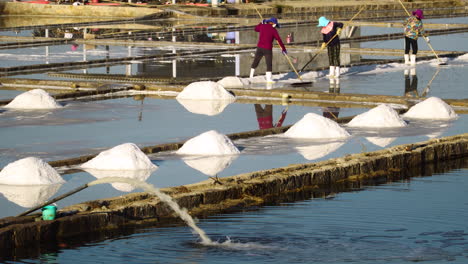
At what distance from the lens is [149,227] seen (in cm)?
1134

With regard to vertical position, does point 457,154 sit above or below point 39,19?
below

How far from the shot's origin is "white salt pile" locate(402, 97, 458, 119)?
18.7m

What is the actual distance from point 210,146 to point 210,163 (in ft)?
2.21

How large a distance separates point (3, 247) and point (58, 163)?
153 inches

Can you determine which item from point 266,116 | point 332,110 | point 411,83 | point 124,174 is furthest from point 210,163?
point 411,83

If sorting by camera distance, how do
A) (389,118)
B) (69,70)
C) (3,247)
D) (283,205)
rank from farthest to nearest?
(69,70) → (389,118) → (283,205) → (3,247)

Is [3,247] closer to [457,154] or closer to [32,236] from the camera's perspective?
[32,236]

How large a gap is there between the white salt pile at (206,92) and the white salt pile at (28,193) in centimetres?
932

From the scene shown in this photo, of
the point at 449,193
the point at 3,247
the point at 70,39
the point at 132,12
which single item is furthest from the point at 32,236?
the point at 132,12

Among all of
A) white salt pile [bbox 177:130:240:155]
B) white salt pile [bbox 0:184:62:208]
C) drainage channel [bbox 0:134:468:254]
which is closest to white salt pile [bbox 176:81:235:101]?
white salt pile [bbox 177:130:240:155]

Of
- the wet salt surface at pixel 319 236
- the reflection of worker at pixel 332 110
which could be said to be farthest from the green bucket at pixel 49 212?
the reflection of worker at pixel 332 110

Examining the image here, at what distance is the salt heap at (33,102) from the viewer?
20703mm

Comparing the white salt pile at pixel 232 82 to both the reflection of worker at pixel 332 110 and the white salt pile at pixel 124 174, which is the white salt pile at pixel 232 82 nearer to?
the reflection of worker at pixel 332 110

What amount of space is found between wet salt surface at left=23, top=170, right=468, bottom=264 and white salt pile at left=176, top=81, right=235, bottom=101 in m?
9.34
